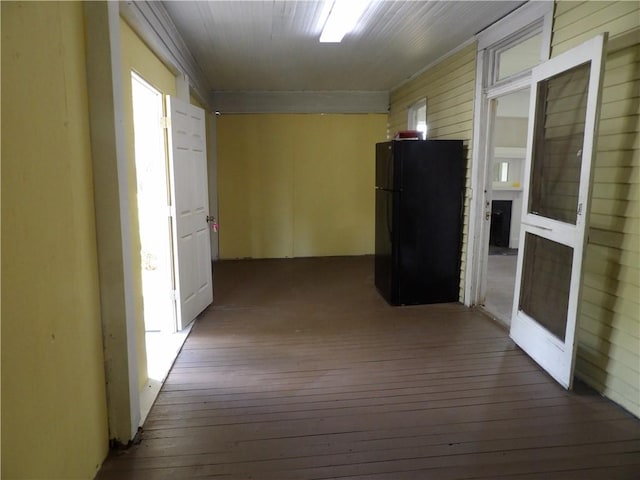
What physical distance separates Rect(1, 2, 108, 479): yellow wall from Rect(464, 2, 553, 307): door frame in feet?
10.5

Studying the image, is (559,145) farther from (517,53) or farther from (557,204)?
(517,53)

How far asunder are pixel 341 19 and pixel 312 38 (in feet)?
2.00

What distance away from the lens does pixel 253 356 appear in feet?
10.6

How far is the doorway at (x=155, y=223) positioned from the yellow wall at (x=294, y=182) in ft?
10.4

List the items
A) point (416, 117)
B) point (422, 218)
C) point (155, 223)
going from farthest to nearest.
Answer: point (416, 117) < point (422, 218) < point (155, 223)

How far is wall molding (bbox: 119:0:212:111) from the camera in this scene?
2.45 m

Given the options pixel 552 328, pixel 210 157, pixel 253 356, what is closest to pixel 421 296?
pixel 552 328

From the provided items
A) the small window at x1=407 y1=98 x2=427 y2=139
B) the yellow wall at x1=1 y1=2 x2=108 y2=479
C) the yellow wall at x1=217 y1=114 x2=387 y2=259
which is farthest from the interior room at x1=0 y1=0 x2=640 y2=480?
the yellow wall at x1=217 y1=114 x2=387 y2=259

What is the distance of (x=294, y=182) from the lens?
6840 mm

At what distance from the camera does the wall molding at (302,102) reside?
6535 mm

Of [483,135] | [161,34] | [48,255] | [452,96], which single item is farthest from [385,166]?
[48,255]

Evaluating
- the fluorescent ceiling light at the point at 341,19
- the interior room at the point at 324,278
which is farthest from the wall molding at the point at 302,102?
the fluorescent ceiling light at the point at 341,19

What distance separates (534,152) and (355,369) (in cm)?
208

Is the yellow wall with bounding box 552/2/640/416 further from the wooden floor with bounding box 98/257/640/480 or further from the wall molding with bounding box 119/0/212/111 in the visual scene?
the wall molding with bounding box 119/0/212/111
